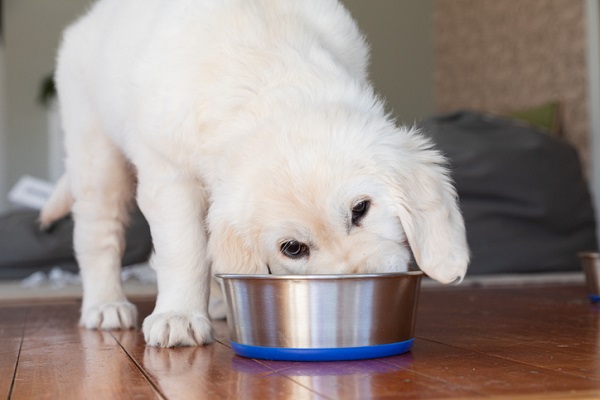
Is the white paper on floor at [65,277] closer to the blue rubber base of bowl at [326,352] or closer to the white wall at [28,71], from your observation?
the blue rubber base of bowl at [326,352]

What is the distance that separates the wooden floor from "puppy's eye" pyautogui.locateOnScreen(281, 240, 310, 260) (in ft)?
0.71

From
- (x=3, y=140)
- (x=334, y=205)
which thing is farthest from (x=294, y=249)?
(x=3, y=140)

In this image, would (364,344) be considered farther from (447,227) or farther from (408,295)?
(447,227)

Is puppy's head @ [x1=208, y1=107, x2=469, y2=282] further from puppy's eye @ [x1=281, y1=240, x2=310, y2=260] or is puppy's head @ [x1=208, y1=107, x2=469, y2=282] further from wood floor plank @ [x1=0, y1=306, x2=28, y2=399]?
wood floor plank @ [x1=0, y1=306, x2=28, y2=399]

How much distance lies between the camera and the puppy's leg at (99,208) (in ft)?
8.80

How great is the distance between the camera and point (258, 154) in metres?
1.77

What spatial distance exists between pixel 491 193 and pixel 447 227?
8.79 feet

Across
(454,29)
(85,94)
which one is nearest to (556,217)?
(85,94)

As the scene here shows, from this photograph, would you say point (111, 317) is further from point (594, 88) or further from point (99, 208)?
point (594, 88)

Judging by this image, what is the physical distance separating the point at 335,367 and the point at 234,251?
343 millimetres

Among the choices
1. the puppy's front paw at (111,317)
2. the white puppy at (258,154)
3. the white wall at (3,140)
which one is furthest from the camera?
the white wall at (3,140)

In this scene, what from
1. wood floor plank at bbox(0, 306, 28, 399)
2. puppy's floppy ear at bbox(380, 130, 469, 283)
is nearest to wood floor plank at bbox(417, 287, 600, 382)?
puppy's floppy ear at bbox(380, 130, 469, 283)

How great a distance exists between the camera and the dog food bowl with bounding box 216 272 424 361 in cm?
164

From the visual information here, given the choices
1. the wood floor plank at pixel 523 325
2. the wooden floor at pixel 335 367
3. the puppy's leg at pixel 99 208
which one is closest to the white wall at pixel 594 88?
the wood floor plank at pixel 523 325
